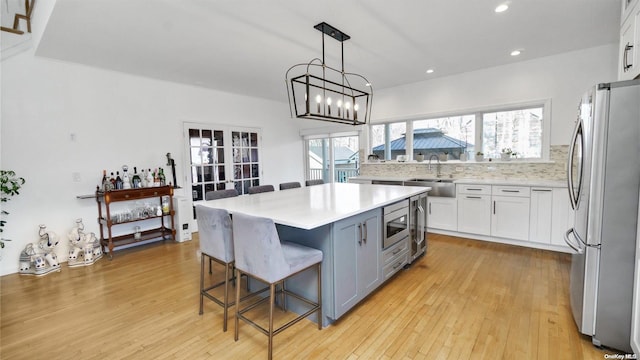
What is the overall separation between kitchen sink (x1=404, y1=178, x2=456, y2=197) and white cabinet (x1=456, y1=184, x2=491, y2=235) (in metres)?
0.10

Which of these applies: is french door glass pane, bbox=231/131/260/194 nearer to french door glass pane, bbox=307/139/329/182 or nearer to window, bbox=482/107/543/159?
french door glass pane, bbox=307/139/329/182

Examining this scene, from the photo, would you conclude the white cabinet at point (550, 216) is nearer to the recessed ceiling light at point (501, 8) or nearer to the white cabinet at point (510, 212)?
the white cabinet at point (510, 212)

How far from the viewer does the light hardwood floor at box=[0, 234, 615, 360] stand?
203 centimetres

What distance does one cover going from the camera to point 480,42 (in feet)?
11.8

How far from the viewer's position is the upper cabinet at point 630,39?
87.0 inches

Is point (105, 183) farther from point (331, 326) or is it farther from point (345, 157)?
point (345, 157)

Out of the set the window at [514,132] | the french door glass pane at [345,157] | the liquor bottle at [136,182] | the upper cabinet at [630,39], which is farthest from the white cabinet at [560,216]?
the liquor bottle at [136,182]

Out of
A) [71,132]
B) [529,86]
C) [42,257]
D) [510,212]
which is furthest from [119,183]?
[529,86]

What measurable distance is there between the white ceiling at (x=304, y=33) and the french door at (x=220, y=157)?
1246 mm

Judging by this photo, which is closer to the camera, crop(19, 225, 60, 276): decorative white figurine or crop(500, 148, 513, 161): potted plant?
crop(19, 225, 60, 276): decorative white figurine

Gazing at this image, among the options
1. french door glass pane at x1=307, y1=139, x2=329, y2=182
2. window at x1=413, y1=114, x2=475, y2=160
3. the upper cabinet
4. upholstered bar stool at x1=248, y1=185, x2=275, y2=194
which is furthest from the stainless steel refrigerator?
french door glass pane at x1=307, y1=139, x2=329, y2=182

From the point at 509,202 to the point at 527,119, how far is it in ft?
4.70

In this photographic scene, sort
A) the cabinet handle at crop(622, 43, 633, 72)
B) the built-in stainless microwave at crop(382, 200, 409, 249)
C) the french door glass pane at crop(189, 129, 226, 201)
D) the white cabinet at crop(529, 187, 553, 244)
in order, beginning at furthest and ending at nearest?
the french door glass pane at crop(189, 129, 226, 201), the white cabinet at crop(529, 187, 553, 244), the built-in stainless microwave at crop(382, 200, 409, 249), the cabinet handle at crop(622, 43, 633, 72)

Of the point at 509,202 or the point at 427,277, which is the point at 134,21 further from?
the point at 509,202
